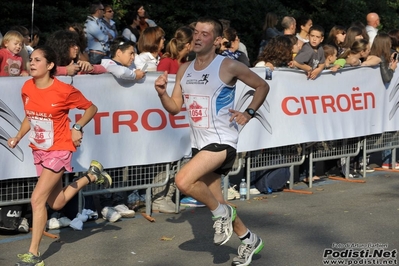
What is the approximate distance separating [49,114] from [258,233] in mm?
2649

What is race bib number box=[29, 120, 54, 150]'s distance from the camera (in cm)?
757

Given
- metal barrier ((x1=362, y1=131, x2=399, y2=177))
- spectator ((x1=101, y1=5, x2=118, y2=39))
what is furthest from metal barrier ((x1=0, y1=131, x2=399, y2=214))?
spectator ((x1=101, y1=5, x2=118, y2=39))

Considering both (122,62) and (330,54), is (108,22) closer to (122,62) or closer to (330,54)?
(330,54)

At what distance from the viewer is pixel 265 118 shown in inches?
422

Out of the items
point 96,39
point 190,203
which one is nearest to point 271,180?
point 190,203

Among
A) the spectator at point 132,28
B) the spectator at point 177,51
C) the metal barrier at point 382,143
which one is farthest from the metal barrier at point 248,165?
the spectator at point 132,28

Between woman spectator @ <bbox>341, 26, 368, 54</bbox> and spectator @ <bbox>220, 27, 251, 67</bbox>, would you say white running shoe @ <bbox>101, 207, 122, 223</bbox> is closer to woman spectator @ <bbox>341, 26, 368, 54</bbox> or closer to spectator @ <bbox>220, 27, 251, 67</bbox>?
spectator @ <bbox>220, 27, 251, 67</bbox>

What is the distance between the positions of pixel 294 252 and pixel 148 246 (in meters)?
1.42

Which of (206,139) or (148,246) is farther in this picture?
(148,246)

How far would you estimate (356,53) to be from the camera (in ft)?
40.4

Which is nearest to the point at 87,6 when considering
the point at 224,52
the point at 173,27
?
the point at 173,27

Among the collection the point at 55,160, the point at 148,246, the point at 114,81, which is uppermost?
the point at 114,81

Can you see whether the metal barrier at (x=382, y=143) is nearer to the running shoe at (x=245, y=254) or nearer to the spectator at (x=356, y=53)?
the spectator at (x=356, y=53)

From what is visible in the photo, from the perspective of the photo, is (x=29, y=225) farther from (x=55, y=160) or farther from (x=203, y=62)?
(x=203, y=62)
